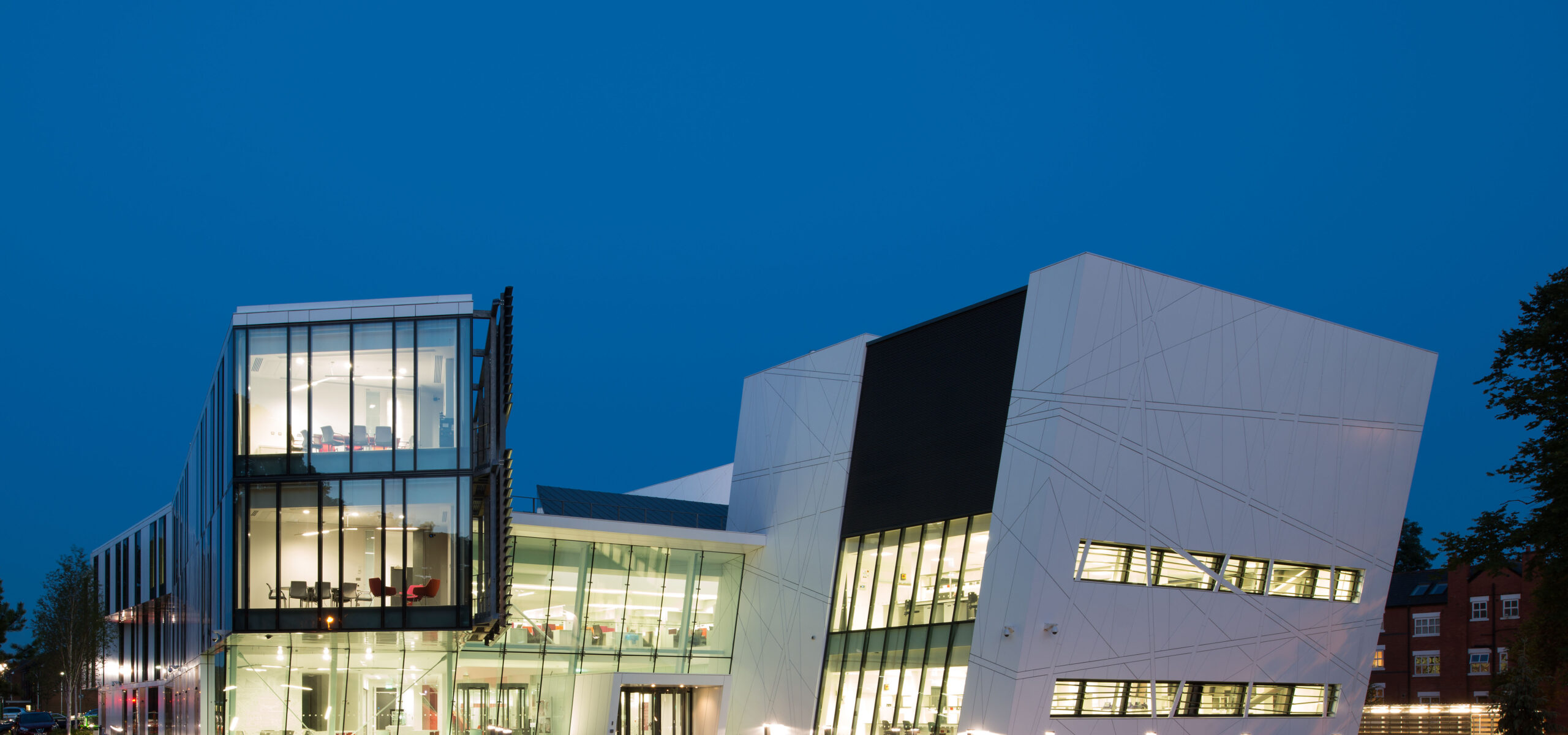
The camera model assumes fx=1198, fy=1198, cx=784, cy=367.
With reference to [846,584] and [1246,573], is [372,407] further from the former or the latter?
[1246,573]

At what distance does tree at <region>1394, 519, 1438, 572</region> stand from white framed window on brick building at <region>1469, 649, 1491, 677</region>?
19.7m

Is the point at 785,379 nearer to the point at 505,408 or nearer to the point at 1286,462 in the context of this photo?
the point at 505,408

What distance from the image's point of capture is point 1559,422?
28.1 metres

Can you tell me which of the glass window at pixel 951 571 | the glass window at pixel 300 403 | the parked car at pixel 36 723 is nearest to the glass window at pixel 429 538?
the glass window at pixel 300 403

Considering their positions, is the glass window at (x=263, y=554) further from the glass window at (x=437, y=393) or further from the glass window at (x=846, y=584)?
the glass window at (x=846, y=584)

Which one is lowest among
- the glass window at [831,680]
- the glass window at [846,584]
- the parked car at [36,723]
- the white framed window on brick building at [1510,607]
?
the parked car at [36,723]

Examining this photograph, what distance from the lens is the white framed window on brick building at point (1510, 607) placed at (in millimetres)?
51531

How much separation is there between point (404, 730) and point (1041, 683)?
14844 millimetres

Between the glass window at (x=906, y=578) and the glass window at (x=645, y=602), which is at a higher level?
the glass window at (x=906, y=578)

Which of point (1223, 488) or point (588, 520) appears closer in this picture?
point (1223, 488)

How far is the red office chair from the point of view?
82.3 feet

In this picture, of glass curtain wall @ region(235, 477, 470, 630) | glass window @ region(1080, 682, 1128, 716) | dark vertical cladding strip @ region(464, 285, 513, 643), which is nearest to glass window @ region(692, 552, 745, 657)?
dark vertical cladding strip @ region(464, 285, 513, 643)

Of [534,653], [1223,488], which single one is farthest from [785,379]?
[1223,488]

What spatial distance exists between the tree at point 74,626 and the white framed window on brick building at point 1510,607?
72.5 metres
